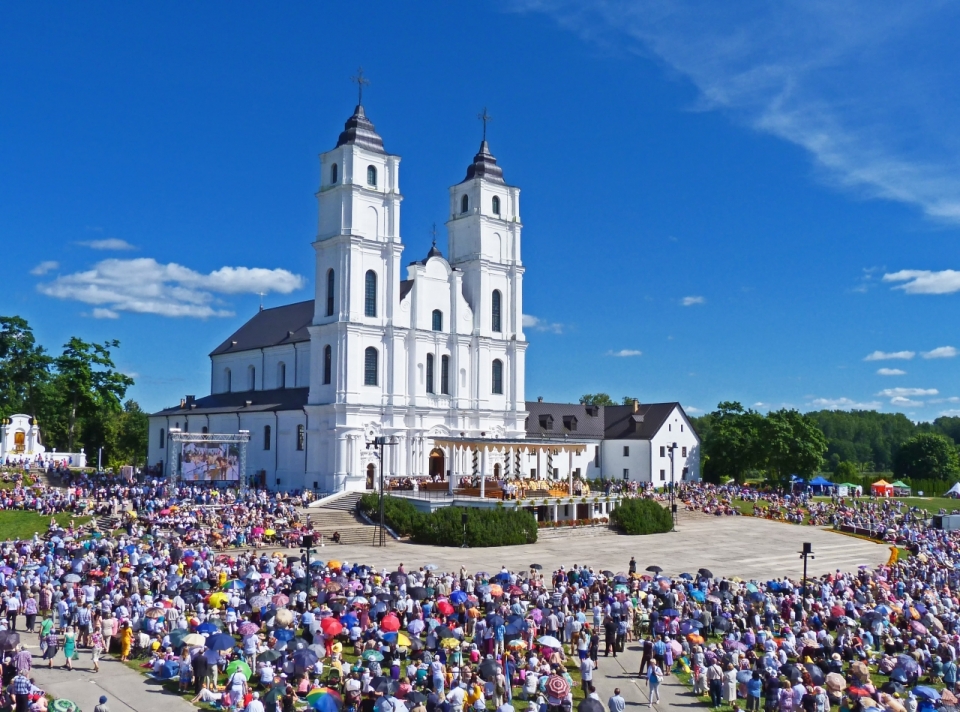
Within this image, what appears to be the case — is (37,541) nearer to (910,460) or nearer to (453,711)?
(453,711)

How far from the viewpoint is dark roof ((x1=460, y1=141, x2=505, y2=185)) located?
58219mm

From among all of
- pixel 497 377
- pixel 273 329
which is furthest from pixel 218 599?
pixel 273 329

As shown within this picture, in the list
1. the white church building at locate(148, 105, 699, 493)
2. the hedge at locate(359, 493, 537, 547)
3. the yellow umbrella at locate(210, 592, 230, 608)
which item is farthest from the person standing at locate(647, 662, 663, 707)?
the white church building at locate(148, 105, 699, 493)

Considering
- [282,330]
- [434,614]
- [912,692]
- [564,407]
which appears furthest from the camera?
[564,407]

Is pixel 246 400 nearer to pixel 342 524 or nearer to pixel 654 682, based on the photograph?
pixel 342 524

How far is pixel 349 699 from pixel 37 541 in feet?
65.2

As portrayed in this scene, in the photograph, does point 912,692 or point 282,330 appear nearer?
point 912,692

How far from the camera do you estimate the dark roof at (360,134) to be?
52469 mm

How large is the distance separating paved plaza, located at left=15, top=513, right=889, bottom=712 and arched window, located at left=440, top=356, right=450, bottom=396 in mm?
14974

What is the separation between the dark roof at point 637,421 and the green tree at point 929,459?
A: 32078mm

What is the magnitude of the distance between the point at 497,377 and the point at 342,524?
62.0 feet

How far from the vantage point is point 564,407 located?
70688 millimetres

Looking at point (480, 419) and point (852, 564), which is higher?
point (480, 419)

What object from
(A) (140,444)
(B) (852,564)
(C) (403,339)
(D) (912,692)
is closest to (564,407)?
(C) (403,339)
